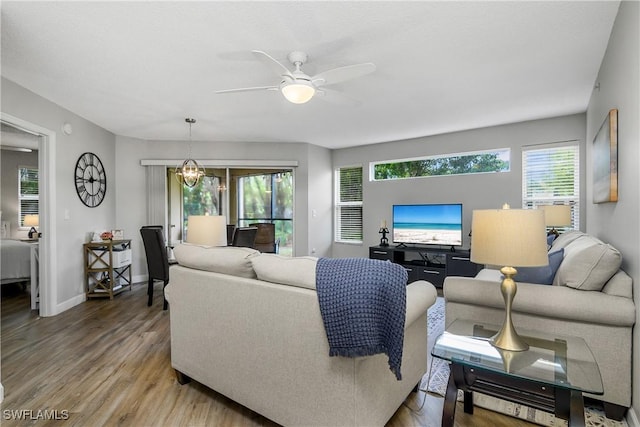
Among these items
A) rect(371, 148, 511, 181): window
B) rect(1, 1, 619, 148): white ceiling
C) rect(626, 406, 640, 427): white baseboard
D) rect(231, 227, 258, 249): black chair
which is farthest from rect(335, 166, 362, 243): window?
rect(626, 406, 640, 427): white baseboard

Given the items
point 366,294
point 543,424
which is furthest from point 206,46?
point 543,424

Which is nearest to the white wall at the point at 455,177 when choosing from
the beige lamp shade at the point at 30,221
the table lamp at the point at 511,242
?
the table lamp at the point at 511,242

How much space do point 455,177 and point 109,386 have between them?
4.86m

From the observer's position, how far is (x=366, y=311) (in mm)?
1337

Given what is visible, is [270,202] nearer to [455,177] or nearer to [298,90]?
[455,177]

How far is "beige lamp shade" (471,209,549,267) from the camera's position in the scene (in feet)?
4.72

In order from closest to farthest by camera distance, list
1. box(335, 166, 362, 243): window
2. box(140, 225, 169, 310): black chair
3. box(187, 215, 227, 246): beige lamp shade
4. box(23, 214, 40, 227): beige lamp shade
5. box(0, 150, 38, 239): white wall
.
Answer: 1. box(187, 215, 227, 246): beige lamp shade
2. box(140, 225, 169, 310): black chair
3. box(0, 150, 38, 239): white wall
4. box(23, 214, 40, 227): beige lamp shade
5. box(335, 166, 362, 243): window

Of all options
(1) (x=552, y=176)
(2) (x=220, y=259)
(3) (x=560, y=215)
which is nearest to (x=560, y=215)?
(3) (x=560, y=215)

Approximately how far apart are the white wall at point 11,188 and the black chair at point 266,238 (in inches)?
172

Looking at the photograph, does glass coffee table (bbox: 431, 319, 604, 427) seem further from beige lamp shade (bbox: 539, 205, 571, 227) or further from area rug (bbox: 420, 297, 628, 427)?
beige lamp shade (bbox: 539, 205, 571, 227)

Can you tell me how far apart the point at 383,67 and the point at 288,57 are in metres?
0.83

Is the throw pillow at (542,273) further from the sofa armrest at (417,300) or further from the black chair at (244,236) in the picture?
the black chair at (244,236)

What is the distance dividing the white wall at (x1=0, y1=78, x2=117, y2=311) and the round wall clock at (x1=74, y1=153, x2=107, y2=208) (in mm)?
84

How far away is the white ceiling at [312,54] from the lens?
1988mm
